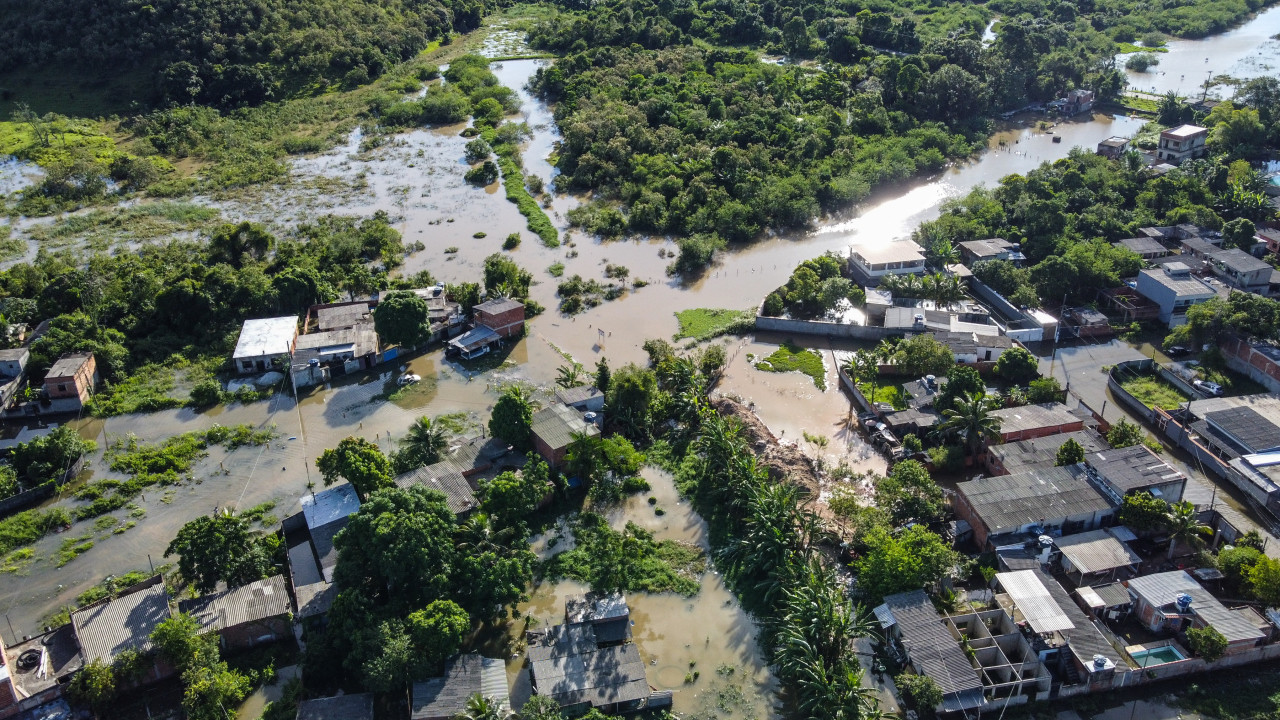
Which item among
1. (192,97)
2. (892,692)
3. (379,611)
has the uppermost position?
(192,97)

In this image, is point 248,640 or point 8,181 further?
point 8,181

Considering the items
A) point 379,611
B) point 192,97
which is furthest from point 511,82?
point 379,611

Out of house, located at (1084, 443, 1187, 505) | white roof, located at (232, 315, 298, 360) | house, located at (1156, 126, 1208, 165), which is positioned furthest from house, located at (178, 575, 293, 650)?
house, located at (1156, 126, 1208, 165)

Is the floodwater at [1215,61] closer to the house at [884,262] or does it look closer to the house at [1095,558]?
the house at [884,262]

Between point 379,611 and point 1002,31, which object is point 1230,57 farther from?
point 379,611

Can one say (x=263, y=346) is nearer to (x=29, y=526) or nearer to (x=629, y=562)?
(x=29, y=526)

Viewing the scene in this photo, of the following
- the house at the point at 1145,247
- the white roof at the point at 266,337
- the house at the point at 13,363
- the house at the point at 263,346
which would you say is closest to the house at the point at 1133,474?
the house at the point at 1145,247
